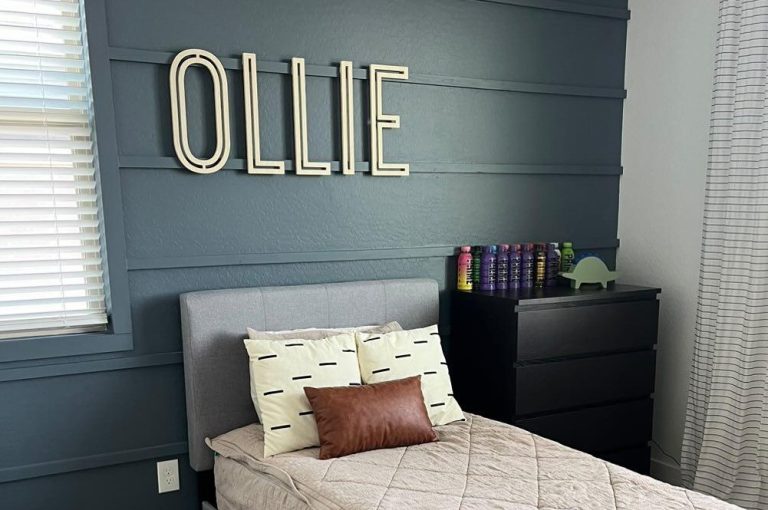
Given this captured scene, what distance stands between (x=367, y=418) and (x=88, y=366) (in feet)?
3.51

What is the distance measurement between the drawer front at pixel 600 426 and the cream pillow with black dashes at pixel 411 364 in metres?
0.42

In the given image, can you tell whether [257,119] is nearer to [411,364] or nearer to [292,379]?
[292,379]

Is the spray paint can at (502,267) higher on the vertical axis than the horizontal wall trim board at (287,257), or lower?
lower

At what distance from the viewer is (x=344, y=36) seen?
2.67m

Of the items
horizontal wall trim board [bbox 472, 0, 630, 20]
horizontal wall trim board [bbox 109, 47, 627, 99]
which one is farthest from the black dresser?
horizontal wall trim board [bbox 472, 0, 630, 20]

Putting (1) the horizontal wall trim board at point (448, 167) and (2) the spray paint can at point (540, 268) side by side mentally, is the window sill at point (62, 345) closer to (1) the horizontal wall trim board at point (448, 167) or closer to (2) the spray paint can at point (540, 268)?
(1) the horizontal wall trim board at point (448, 167)

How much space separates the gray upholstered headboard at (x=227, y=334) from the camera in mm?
2377

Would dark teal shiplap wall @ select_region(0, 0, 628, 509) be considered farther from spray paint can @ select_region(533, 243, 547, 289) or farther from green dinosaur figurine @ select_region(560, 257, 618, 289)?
green dinosaur figurine @ select_region(560, 257, 618, 289)

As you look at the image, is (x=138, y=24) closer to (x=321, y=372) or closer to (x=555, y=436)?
(x=321, y=372)

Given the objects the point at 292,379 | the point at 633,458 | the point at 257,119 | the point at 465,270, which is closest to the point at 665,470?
the point at 633,458

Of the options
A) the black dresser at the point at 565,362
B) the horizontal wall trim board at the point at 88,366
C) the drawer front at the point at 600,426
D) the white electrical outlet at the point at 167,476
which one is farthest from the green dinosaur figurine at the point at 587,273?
the white electrical outlet at the point at 167,476

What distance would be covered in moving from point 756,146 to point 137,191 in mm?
2526

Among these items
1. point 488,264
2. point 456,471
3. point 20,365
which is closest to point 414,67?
point 488,264

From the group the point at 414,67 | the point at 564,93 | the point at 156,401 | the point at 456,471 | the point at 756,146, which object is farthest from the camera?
the point at 564,93
